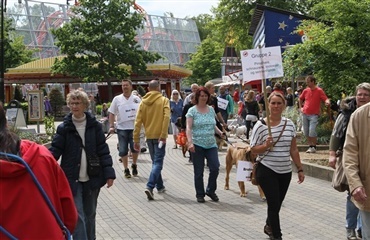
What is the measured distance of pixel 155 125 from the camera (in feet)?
28.2

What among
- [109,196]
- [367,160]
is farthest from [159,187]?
[367,160]

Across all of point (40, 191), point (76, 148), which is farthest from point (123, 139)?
point (40, 191)

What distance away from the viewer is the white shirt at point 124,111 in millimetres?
10070

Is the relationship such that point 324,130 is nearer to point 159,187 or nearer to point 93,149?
point 159,187

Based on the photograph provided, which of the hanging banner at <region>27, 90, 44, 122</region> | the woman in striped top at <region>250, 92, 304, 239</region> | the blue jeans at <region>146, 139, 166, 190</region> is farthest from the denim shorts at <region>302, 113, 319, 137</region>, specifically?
the hanging banner at <region>27, 90, 44, 122</region>

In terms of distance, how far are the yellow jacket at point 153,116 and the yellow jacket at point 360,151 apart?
4.52 m

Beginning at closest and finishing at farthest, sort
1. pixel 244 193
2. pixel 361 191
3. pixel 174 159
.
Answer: pixel 361 191
pixel 244 193
pixel 174 159

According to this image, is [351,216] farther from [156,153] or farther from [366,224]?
[156,153]

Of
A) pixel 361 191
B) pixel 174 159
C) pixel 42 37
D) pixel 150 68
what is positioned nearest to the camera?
pixel 361 191

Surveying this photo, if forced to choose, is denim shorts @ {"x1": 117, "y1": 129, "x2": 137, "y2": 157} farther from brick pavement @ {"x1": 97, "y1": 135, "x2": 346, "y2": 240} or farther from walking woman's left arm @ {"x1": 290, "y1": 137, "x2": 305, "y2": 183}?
walking woman's left arm @ {"x1": 290, "y1": 137, "x2": 305, "y2": 183}

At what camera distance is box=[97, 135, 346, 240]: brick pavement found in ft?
21.3

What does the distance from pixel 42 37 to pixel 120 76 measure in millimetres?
22446

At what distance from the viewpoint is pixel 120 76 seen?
3888cm

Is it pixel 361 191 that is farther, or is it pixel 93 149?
pixel 93 149
